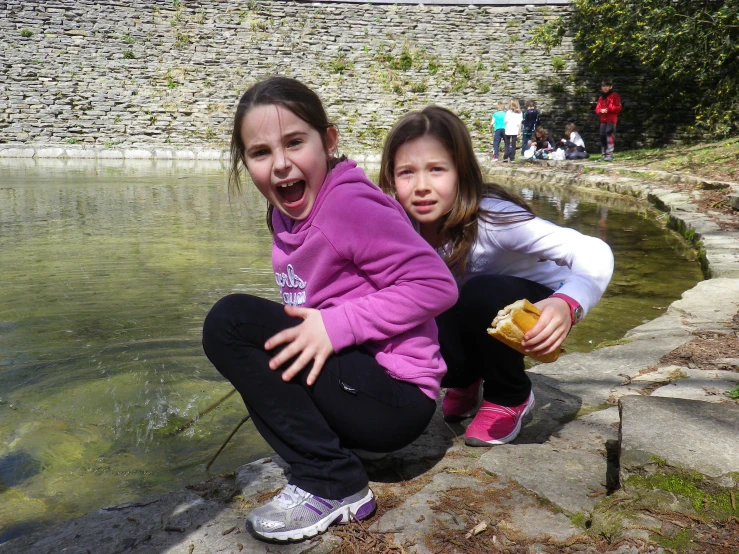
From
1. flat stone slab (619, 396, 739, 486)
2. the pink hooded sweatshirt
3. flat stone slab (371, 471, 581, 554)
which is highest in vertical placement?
the pink hooded sweatshirt

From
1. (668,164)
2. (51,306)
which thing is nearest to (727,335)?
(51,306)

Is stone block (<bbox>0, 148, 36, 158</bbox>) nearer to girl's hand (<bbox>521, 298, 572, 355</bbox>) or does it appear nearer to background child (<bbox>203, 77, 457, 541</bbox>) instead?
background child (<bbox>203, 77, 457, 541</bbox>)

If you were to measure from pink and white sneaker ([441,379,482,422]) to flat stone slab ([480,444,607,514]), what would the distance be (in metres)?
0.29

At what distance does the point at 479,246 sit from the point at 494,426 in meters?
0.53

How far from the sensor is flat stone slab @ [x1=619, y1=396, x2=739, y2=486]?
1421 millimetres

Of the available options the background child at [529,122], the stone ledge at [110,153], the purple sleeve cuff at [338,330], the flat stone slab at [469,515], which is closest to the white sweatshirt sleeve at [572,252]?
the flat stone slab at [469,515]

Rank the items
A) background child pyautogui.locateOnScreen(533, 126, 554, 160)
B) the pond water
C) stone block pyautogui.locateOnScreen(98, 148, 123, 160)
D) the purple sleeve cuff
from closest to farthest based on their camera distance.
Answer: the purple sleeve cuff, the pond water, background child pyautogui.locateOnScreen(533, 126, 554, 160), stone block pyautogui.locateOnScreen(98, 148, 123, 160)

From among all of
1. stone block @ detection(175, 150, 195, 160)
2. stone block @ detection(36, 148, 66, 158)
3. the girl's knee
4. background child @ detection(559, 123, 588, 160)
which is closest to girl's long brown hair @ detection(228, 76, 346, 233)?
the girl's knee

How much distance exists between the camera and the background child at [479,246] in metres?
1.84

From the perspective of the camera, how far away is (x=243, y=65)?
64.6ft

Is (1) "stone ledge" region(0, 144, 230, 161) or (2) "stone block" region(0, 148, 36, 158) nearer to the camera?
(2) "stone block" region(0, 148, 36, 158)

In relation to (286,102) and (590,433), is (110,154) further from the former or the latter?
(590,433)

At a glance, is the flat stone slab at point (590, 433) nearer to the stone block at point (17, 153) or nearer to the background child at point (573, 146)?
the background child at point (573, 146)

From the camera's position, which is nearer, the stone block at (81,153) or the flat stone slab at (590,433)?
the flat stone slab at (590,433)
